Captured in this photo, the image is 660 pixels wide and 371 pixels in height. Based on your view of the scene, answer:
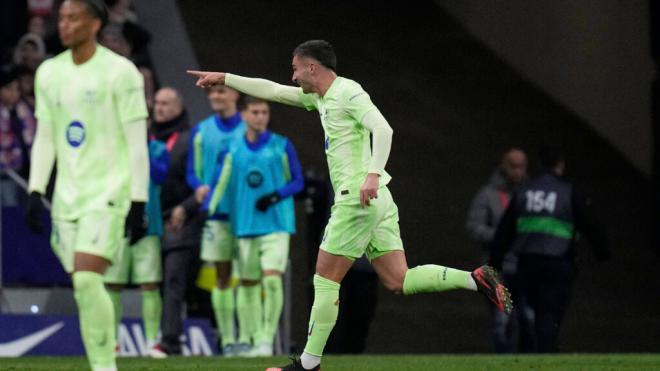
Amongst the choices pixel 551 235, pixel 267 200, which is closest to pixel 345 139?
pixel 267 200

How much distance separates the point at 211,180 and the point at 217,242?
1.79 feet

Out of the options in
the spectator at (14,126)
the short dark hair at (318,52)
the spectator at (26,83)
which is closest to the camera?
the short dark hair at (318,52)

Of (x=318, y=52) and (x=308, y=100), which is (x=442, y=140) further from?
(x=318, y=52)

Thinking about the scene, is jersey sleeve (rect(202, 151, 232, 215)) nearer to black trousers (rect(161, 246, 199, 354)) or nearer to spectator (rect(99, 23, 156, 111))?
black trousers (rect(161, 246, 199, 354))

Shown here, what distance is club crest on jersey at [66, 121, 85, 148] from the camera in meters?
9.06

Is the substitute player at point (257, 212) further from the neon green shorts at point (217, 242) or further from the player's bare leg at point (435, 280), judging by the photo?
the player's bare leg at point (435, 280)

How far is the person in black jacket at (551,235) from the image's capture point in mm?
15484

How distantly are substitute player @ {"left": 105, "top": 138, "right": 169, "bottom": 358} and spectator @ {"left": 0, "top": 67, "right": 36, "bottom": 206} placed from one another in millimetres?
2235

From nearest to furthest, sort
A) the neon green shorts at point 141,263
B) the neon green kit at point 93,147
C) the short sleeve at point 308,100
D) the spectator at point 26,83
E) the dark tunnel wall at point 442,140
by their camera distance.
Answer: the neon green kit at point 93,147
the short sleeve at point 308,100
the neon green shorts at point 141,263
the spectator at point 26,83
the dark tunnel wall at point 442,140

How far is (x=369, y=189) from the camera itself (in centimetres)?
995

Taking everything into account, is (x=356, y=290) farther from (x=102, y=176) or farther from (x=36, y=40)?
(x=102, y=176)

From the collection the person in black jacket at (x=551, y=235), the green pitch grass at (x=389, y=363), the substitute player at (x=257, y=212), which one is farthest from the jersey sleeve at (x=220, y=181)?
the person in black jacket at (x=551, y=235)

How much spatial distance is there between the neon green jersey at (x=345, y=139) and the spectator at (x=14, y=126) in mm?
6820

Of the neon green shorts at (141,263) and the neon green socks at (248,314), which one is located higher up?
the neon green shorts at (141,263)
